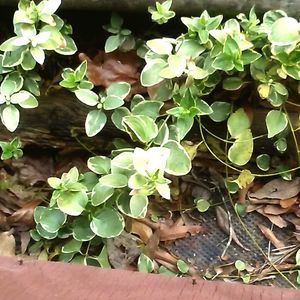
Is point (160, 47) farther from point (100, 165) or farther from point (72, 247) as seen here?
point (72, 247)

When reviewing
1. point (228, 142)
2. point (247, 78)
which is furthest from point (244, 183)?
point (247, 78)

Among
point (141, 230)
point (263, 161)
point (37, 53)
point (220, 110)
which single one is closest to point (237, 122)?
point (220, 110)

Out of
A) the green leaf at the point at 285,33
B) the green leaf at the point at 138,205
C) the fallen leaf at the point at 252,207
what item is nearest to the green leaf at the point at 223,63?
the green leaf at the point at 285,33

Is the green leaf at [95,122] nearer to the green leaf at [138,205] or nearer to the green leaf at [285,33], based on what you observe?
the green leaf at [138,205]

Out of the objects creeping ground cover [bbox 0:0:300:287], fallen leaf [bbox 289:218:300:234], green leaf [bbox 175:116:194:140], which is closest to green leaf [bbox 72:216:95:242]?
creeping ground cover [bbox 0:0:300:287]

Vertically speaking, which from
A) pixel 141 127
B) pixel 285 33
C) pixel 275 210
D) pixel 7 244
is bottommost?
pixel 7 244

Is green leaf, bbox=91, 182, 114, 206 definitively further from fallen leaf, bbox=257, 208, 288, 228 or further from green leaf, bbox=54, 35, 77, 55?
fallen leaf, bbox=257, 208, 288, 228

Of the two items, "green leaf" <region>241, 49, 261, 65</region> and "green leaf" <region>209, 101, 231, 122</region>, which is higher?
→ "green leaf" <region>241, 49, 261, 65</region>
